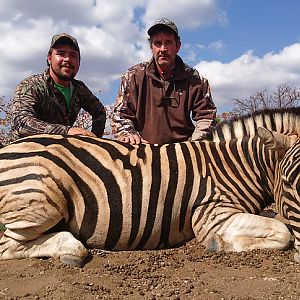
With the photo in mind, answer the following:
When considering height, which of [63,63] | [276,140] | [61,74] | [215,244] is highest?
[63,63]

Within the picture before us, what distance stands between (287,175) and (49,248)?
176cm

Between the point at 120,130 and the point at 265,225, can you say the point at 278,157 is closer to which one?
the point at 265,225

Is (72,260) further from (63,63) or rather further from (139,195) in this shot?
(63,63)

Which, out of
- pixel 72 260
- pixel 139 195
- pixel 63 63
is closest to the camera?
A: pixel 72 260

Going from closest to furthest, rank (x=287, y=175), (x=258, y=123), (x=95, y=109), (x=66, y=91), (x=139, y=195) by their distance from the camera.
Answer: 1. (x=287, y=175)
2. (x=139, y=195)
3. (x=258, y=123)
4. (x=66, y=91)
5. (x=95, y=109)

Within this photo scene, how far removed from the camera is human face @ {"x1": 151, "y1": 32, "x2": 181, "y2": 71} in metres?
5.12

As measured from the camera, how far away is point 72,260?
2.92m

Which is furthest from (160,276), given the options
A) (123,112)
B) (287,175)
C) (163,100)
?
(163,100)

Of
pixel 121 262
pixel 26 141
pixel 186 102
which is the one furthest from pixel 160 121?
pixel 121 262

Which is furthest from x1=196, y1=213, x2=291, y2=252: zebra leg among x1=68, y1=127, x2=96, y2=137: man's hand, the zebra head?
x1=68, y1=127, x2=96, y2=137: man's hand

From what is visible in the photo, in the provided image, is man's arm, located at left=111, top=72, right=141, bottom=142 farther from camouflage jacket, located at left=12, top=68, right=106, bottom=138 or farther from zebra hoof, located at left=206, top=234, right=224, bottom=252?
zebra hoof, located at left=206, top=234, right=224, bottom=252

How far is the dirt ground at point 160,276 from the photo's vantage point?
2352mm

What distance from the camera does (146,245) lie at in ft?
11.1

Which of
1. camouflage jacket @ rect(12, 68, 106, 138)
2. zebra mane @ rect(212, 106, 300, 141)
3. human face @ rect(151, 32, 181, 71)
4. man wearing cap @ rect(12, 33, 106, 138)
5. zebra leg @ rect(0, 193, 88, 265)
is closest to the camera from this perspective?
zebra leg @ rect(0, 193, 88, 265)
